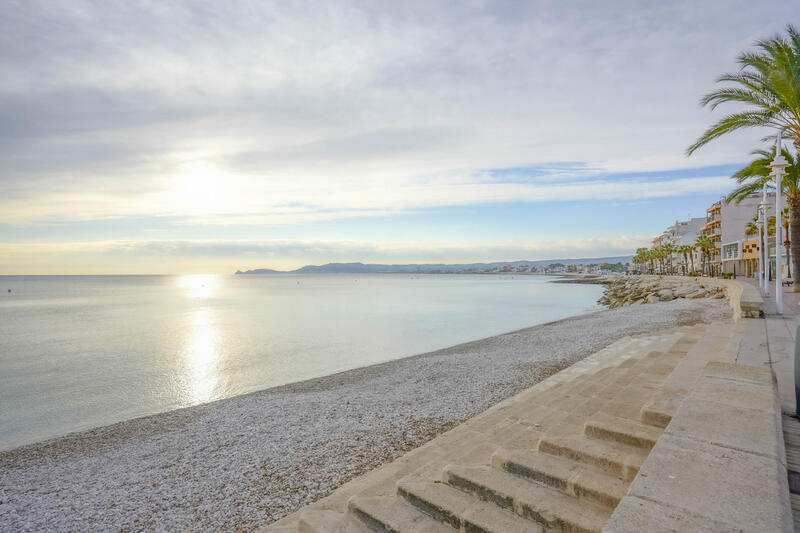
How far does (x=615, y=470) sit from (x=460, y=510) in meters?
1.51

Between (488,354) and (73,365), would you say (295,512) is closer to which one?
(488,354)

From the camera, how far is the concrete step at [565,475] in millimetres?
3588

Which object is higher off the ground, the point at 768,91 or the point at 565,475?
the point at 768,91

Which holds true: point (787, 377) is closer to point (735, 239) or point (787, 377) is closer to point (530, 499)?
point (530, 499)

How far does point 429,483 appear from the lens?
4.49m

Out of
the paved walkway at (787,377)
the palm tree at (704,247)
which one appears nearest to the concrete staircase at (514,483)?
the paved walkway at (787,377)

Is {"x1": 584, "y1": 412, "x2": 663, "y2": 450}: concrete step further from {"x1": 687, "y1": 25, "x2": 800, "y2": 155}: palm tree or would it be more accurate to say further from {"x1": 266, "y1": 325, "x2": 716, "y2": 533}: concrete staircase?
{"x1": 687, "y1": 25, "x2": 800, "y2": 155}: palm tree

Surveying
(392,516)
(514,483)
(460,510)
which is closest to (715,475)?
(514,483)

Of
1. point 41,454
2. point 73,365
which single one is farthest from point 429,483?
point 73,365

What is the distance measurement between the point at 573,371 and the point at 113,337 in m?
32.0

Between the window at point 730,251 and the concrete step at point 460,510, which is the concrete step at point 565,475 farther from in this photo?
the window at point 730,251

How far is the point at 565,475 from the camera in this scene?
12.9ft

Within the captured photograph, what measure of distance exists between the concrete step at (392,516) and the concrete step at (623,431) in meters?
1.91

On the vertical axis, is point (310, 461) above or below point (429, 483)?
below
